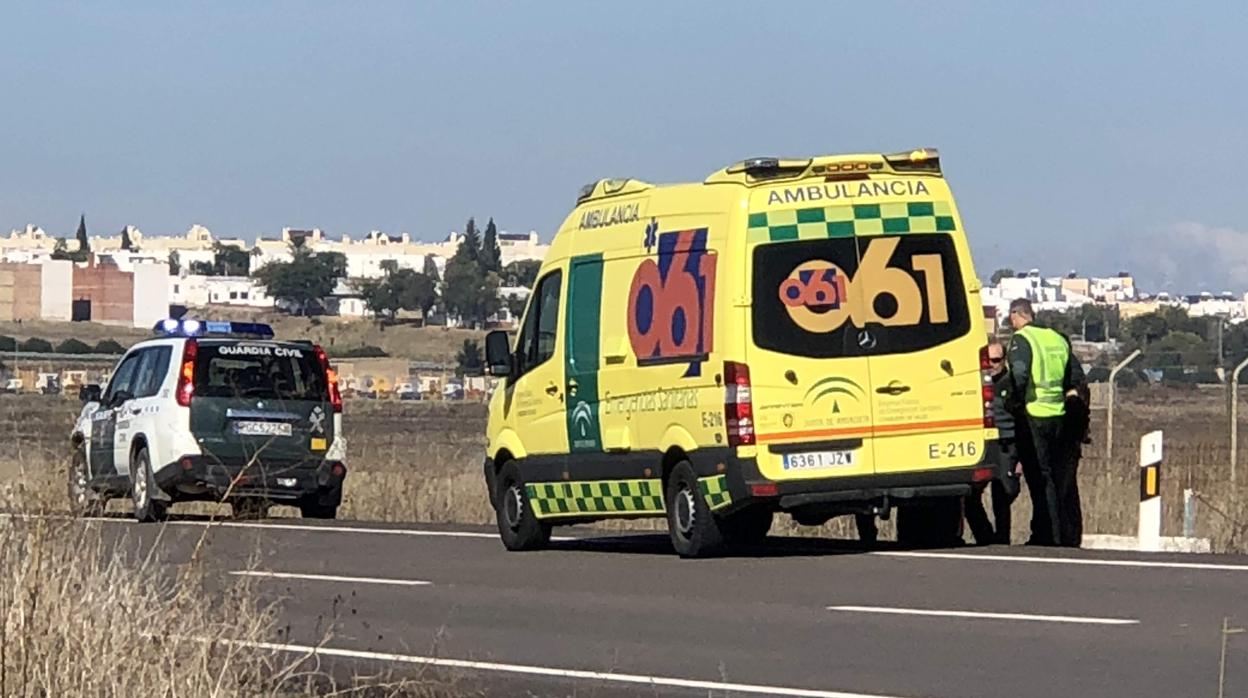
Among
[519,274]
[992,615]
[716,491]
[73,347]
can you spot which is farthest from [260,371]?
[519,274]

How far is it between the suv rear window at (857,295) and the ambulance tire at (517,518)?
323 cm

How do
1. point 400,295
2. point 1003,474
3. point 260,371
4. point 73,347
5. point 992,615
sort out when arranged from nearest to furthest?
point 992,615 < point 1003,474 < point 260,371 < point 73,347 < point 400,295

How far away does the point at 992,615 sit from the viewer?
12570mm

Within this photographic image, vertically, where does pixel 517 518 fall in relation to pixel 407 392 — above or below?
below

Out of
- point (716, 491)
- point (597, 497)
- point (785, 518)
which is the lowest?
point (785, 518)

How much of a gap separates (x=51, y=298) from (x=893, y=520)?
111 metres

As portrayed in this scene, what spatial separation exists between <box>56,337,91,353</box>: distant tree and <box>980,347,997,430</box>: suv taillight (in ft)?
263

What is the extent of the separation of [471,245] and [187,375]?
154197 mm

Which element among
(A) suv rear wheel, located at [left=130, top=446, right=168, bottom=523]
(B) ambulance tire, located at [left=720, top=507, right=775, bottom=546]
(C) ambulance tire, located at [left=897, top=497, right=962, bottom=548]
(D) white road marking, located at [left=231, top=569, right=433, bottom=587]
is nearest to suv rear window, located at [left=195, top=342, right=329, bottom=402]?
(A) suv rear wheel, located at [left=130, top=446, right=168, bottom=523]

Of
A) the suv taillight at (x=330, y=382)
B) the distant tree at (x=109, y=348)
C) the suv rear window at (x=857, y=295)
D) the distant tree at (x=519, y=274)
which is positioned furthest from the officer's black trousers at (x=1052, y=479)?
the distant tree at (x=519, y=274)

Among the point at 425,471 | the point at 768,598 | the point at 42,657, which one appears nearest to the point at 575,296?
the point at 768,598

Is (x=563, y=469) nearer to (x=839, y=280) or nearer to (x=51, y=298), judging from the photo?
(x=839, y=280)

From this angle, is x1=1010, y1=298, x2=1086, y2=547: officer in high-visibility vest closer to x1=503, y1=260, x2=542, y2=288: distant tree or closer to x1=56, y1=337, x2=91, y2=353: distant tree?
x1=56, y1=337, x2=91, y2=353: distant tree

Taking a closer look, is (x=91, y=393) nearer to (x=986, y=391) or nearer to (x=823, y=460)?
(x=823, y=460)
